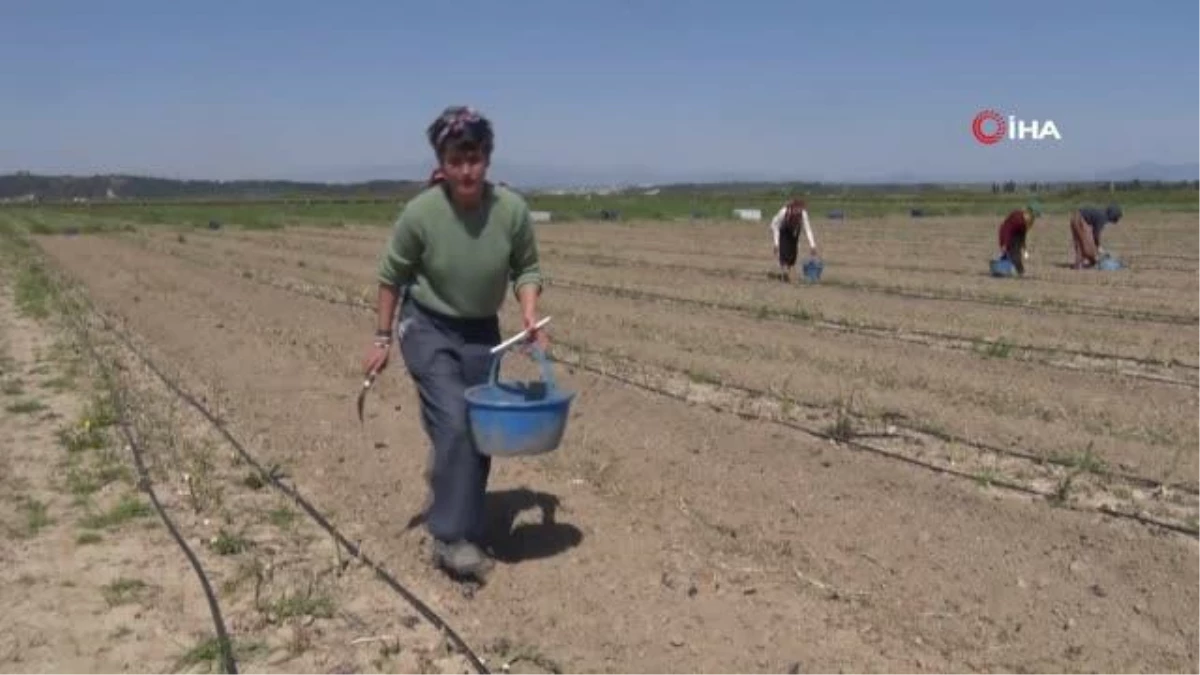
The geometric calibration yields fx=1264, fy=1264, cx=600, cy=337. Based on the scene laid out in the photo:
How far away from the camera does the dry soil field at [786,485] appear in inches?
174

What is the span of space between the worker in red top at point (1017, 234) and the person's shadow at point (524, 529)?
1257 cm

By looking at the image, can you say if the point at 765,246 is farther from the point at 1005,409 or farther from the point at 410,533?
the point at 410,533

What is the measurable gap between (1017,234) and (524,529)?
13.5 metres

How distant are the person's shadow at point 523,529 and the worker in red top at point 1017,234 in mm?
12569

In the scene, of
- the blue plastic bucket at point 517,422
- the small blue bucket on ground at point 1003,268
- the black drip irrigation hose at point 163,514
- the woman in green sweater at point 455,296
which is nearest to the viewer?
the black drip irrigation hose at point 163,514

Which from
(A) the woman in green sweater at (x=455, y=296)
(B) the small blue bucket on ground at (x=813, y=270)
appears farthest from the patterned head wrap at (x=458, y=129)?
(B) the small blue bucket on ground at (x=813, y=270)

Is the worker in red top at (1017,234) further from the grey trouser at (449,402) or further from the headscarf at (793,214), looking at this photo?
the grey trouser at (449,402)

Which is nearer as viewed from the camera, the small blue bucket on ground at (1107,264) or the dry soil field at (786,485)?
the dry soil field at (786,485)

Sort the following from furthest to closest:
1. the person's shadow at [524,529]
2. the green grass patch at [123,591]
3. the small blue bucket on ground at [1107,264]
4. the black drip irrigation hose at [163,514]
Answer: the small blue bucket on ground at [1107,264]
the person's shadow at [524,529]
the green grass patch at [123,591]
the black drip irrigation hose at [163,514]

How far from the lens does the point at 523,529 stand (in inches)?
224

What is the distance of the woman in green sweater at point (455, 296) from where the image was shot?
4.73 meters

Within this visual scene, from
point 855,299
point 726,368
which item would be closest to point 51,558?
point 726,368

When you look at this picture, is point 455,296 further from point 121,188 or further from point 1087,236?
point 121,188

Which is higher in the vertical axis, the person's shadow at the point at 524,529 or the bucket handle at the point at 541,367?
the bucket handle at the point at 541,367
